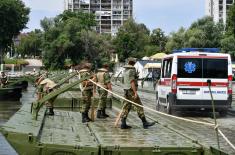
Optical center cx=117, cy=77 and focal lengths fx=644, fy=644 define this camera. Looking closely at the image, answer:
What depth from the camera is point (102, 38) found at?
440 feet

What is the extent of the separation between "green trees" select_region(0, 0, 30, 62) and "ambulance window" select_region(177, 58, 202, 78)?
7476 cm

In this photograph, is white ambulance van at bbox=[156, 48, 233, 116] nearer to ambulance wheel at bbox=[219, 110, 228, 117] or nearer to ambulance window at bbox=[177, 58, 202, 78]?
ambulance window at bbox=[177, 58, 202, 78]

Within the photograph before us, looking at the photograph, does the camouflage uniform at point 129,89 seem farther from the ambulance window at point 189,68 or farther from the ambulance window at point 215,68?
the ambulance window at point 215,68

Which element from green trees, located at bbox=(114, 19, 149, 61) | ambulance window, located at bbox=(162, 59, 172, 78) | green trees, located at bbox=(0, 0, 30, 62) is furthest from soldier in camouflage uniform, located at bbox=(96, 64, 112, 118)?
green trees, located at bbox=(114, 19, 149, 61)

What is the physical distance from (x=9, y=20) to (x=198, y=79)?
7508 centimetres

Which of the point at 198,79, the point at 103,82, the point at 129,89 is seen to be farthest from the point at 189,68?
the point at 129,89

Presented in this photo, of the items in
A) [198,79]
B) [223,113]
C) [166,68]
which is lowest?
[223,113]

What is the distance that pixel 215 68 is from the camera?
2230 cm

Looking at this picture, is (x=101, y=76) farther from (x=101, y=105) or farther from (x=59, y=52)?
(x=59, y=52)

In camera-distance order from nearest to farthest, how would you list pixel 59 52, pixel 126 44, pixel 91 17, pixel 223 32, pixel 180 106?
1. pixel 180 106
2. pixel 223 32
3. pixel 59 52
4. pixel 126 44
5. pixel 91 17

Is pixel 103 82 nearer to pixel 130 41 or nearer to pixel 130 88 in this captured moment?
pixel 130 88

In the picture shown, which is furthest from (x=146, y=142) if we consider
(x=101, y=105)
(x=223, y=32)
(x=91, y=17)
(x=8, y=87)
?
(x=91, y=17)

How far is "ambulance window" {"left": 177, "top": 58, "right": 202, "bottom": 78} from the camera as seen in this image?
72.3 ft

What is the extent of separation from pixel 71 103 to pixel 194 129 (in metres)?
6.80
